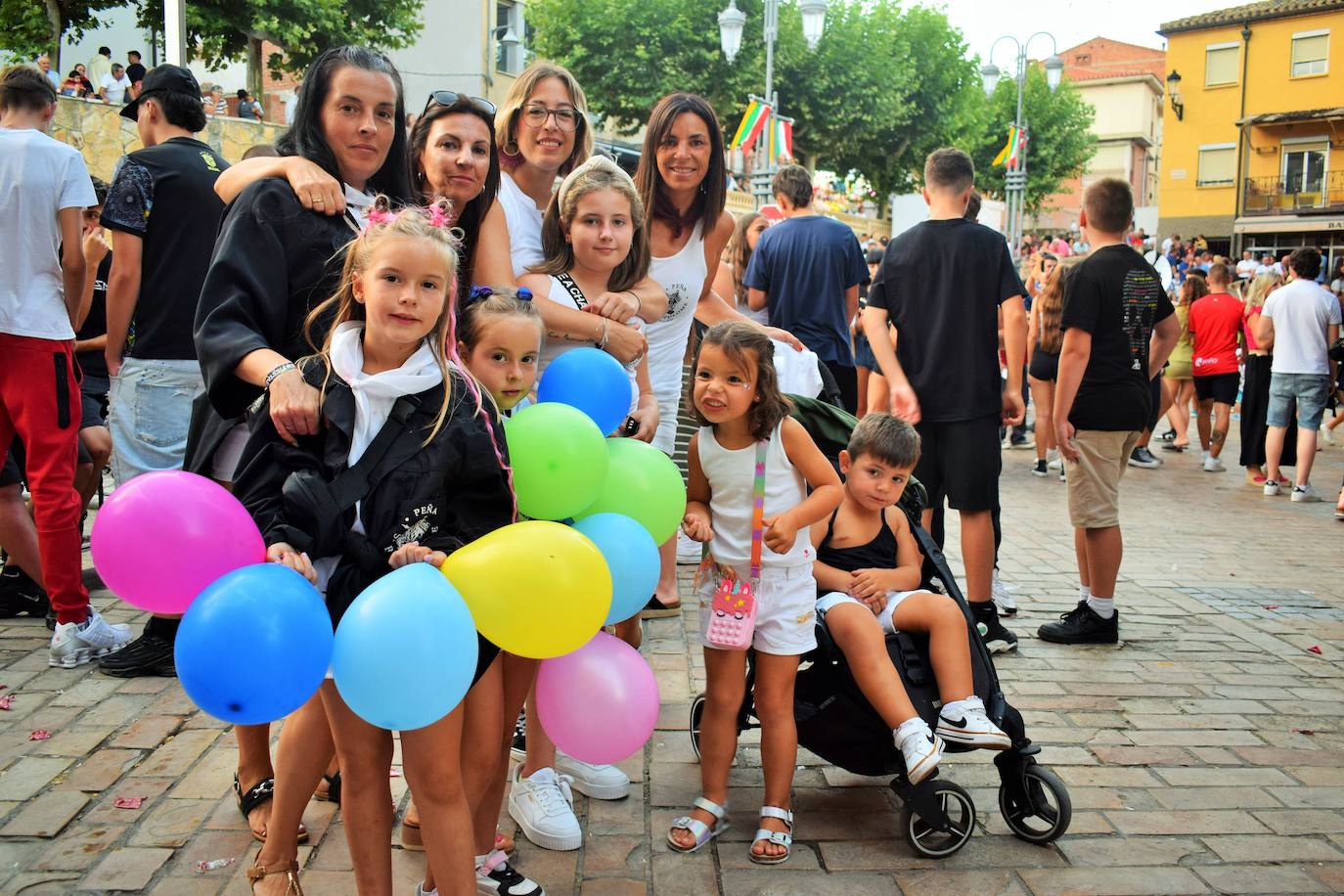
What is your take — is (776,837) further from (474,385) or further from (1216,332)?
(1216,332)

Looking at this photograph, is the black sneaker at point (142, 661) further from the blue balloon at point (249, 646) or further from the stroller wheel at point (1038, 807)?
the stroller wheel at point (1038, 807)

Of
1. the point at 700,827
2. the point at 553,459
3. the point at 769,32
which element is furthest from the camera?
the point at 769,32

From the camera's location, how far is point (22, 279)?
14.5 ft

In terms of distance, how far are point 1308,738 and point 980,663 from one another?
1762 millimetres

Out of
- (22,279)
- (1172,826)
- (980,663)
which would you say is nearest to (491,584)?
(980,663)

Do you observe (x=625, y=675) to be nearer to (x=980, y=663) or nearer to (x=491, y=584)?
(x=491, y=584)

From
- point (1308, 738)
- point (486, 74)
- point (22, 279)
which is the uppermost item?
point (486, 74)

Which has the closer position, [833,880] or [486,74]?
[833,880]

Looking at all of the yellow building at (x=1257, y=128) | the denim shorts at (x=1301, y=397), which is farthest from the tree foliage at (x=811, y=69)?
the denim shorts at (x=1301, y=397)

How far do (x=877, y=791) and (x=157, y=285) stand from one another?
3545mm

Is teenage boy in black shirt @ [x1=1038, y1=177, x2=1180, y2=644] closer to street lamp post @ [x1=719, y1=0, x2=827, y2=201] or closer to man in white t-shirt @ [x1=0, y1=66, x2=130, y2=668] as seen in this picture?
man in white t-shirt @ [x1=0, y1=66, x2=130, y2=668]

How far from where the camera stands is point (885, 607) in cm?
337

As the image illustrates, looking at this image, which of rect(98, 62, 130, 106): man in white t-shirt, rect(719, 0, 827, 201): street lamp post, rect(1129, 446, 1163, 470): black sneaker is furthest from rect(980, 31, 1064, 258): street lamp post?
rect(98, 62, 130, 106): man in white t-shirt

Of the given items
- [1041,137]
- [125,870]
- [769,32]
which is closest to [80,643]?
[125,870]
